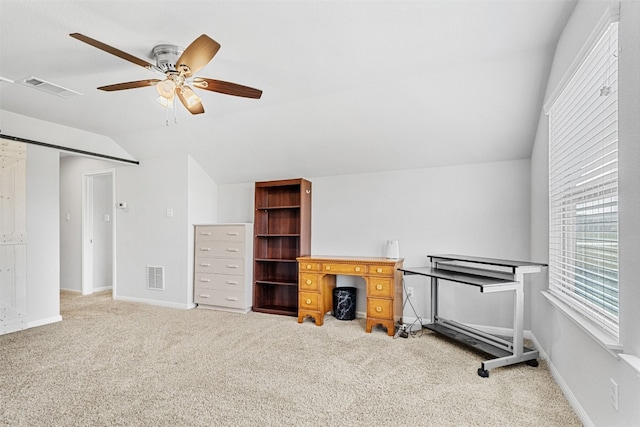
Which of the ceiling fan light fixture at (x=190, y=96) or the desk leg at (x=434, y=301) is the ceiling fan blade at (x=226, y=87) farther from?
the desk leg at (x=434, y=301)

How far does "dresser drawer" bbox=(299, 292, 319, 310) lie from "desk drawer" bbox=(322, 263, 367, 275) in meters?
0.32

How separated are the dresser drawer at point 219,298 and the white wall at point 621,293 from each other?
3353mm

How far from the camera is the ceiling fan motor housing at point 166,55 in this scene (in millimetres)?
2352

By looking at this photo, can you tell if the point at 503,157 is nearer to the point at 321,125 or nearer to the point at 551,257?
the point at 551,257

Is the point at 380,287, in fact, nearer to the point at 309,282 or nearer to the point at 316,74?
the point at 309,282

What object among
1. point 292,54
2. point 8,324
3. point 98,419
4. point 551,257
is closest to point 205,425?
point 98,419

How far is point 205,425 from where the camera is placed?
6.38ft

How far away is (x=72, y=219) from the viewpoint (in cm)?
577

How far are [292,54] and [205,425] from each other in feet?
8.18

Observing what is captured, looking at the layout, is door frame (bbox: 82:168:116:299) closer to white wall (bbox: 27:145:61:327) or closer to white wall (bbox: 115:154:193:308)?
white wall (bbox: 115:154:193:308)

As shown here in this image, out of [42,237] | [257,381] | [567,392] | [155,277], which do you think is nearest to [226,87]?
[257,381]

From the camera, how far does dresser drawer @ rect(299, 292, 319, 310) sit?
12.9 feet

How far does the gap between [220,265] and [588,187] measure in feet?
13.1

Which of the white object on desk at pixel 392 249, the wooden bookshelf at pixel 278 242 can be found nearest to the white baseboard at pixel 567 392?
the white object on desk at pixel 392 249
